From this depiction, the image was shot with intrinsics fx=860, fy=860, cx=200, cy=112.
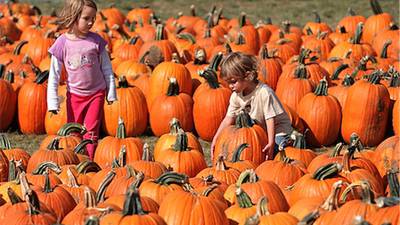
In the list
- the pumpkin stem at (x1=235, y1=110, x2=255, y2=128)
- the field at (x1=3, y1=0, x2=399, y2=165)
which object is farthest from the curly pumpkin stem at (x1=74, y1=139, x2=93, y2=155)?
the field at (x1=3, y1=0, x2=399, y2=165)

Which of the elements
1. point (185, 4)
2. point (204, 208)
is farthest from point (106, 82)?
point (185, 4)

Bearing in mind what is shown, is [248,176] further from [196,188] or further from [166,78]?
[166,78]

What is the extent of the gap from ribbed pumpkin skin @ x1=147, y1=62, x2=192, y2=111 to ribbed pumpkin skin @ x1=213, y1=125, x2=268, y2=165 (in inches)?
86.4

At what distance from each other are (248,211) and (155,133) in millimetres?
4105

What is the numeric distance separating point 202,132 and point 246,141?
6.29 ft

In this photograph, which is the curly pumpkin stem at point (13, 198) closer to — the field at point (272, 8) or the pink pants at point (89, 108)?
the pink pants at point (89, 108)

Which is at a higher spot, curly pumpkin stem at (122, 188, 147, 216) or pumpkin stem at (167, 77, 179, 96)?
curly pumpkin stem at (122, 188, 147, 216)

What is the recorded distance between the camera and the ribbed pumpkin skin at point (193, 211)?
15.2ft

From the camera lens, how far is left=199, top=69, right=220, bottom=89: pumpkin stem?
8430mm

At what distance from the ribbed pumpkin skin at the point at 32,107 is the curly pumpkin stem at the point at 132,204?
468 centimetres

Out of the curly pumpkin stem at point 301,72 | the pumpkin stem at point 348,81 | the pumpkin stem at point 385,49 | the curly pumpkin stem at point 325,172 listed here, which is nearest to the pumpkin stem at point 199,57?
the curly pumpkin stem at point 301,72

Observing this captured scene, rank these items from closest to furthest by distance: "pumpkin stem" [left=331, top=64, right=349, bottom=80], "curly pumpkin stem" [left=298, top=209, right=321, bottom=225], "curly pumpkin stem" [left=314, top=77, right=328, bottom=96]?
"curly pumpkin stem" [left=298, top=209, right=321, bottom=225], "curly pumpkin stem" [left=314, top=77, right=328, bottom=96], "pumpkin stem" [left=331, top=64, right=349, bottom=80]

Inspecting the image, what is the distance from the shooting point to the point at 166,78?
8984mm

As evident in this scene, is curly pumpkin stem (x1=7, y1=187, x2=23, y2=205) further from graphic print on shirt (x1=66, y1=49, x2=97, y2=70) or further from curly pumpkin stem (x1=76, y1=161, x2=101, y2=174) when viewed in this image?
graphic print on shirt (x1=66, y1=49, x2=97, y2=70)
